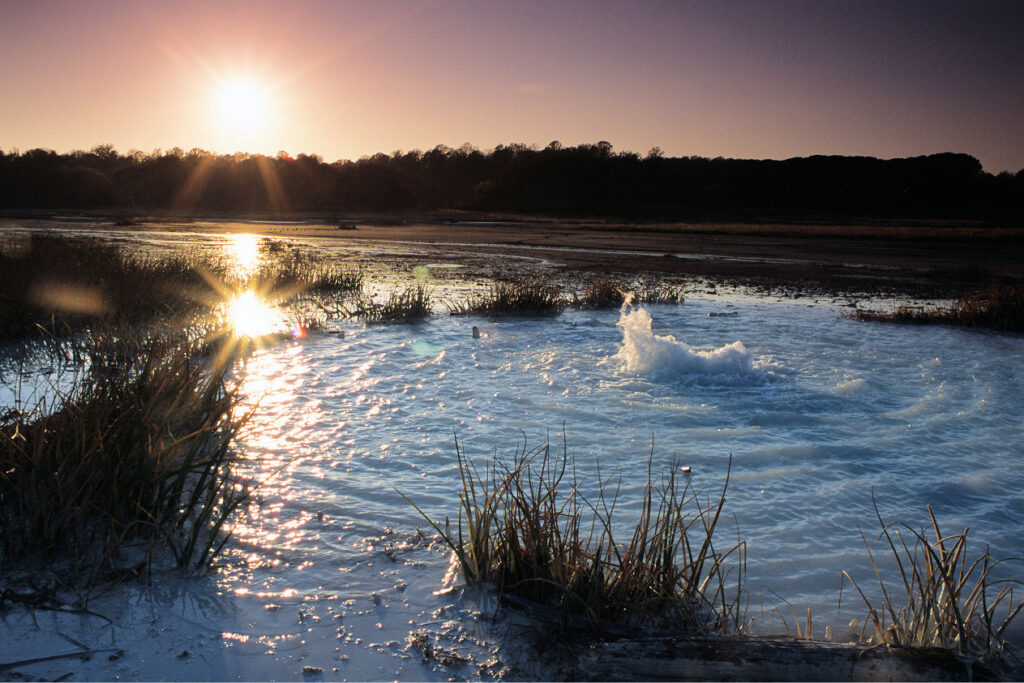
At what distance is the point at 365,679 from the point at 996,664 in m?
2.48

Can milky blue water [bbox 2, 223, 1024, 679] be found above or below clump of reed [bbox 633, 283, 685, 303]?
below

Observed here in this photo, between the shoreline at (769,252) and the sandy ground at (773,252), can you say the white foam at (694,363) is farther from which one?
the sandy ground at (773,252)

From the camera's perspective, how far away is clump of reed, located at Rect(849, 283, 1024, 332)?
11.2 metres

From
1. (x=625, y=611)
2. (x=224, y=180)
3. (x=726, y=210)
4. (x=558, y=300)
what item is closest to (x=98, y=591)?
(x=625, y=611)

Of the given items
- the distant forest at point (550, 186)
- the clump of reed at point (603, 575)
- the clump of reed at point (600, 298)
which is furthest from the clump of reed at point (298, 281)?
the distant forest at point (550, 186)

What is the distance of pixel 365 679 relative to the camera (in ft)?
8.02

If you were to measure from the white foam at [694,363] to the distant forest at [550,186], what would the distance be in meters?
51.9

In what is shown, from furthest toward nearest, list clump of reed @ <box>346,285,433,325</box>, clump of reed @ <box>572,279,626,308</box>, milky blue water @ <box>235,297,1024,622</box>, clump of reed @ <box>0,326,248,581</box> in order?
clump of reed @ <box>572,279,626,308</box>
clump of reed @ <box>346,285,433,325</box>
milky blue water @ <box>235,297,1024,622</box>
clump of reed @ <box>0,326,248,581</box>

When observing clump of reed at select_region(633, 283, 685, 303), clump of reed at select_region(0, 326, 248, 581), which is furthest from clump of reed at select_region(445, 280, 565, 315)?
clump of reed at select_region(0, 326, 248, 581)

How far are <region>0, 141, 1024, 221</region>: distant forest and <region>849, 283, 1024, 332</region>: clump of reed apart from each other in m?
46.8

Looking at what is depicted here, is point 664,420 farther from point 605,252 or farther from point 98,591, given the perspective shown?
point 605,252

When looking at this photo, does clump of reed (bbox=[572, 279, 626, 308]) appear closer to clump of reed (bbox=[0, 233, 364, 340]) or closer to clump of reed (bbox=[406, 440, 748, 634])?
clump of reed (bbox=[0, 233, 364, 340])

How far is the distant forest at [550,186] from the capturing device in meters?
65.4

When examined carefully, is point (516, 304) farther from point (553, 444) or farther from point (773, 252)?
point (773, 252)
